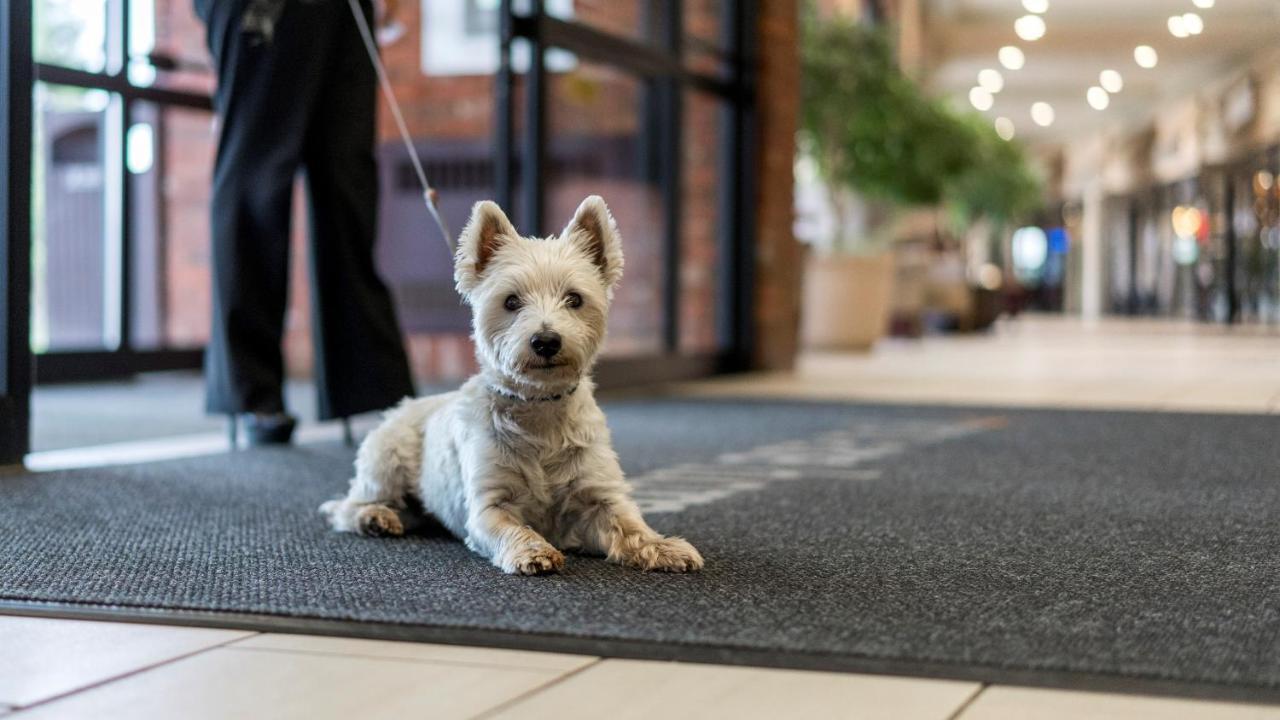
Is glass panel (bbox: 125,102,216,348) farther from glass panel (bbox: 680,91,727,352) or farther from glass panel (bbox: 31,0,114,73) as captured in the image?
glass panel (bbox: 680,91,727,352)

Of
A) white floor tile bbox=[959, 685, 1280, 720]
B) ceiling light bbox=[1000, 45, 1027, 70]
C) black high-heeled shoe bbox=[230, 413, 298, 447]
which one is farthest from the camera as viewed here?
ceiling light bbox=[1000, 45, 1027, 70]

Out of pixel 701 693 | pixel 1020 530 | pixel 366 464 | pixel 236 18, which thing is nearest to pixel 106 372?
pixel 236 18

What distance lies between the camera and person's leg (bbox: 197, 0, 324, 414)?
127 inches

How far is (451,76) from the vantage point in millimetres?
5277

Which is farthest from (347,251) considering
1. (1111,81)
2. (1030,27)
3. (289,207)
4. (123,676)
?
(1111,81)

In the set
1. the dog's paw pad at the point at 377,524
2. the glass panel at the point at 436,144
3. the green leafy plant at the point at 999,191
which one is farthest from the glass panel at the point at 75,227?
the green leafy plant at the point at 999,191

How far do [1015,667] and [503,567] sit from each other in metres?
0.73

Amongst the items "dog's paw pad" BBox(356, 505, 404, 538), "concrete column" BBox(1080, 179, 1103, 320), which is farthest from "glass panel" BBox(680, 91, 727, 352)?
"concrete column" BBox(1080, 179, 1103, 320)

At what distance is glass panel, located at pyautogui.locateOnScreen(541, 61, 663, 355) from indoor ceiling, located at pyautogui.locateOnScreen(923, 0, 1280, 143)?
11179mm

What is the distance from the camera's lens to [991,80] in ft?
68.1

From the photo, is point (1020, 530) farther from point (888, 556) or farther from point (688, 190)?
point (688, 190)

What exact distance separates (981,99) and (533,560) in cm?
2243

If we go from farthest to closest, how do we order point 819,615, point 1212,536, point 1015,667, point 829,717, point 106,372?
1. point 106,372
2. point 1212,536
3. point 819,615
4. point 1015,667
5. point 829,717

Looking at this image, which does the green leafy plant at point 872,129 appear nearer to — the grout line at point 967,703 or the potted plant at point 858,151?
the potted plant at point 858,151
